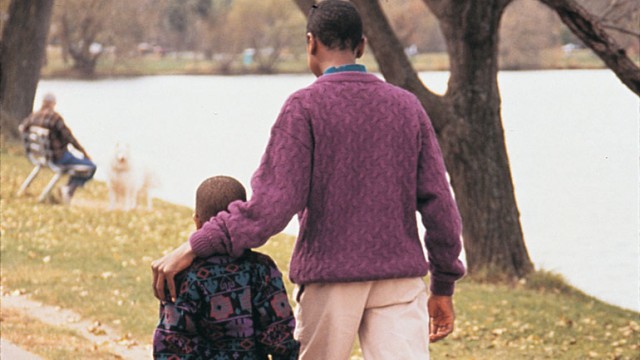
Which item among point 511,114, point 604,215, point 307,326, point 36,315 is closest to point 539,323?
point 36,315

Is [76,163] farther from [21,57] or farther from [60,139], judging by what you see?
[21,57]

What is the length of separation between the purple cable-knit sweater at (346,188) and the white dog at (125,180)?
12.5 metres

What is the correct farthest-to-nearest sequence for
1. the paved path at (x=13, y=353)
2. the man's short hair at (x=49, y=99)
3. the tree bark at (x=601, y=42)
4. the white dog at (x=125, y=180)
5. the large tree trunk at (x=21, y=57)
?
the large tree trunk at (x=21, y=57)
the white dog at (x=125, y=180)
the man's short hair at (x=49, y=99)
the tree bark at (x=601, y=42)
the paved path at (x=13, y=353)

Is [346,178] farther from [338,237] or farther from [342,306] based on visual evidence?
[342,306]

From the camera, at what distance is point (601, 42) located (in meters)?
7.64

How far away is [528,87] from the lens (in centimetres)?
4544

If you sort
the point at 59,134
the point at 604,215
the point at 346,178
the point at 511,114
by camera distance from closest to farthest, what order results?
the point at 346,178, the point at 59,134, the point at 604,215, the point at 511,114

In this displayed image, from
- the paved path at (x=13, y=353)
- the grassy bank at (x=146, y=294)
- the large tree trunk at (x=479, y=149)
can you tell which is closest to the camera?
the paved path at (x=13, y=353)

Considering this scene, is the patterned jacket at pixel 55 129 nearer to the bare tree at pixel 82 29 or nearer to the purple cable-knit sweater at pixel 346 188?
the purple cable-knit sweater at pixel 346 188

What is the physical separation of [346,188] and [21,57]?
19.7 metres

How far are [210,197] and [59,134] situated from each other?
482 inches

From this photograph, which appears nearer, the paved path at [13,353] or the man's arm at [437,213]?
the man's arm at [437,213]

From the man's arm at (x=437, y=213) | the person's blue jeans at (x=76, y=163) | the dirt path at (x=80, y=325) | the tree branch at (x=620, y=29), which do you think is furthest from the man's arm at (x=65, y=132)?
the man's arm at (x=437, y=213)

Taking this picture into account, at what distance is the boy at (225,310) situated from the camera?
3.44 metres
